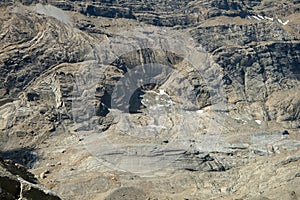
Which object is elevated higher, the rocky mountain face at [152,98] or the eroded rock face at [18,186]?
the eroded rock face at [18,186]

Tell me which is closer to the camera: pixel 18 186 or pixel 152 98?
pixel 18 186

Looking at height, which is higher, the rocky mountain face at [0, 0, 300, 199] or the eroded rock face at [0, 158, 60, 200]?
the eroded rock face at [0, 158, 60, 200]

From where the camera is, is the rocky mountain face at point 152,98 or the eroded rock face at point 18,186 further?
the rocky mountain face at point 152,98

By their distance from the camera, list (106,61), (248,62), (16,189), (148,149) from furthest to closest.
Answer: (248,62)
(106,61)
(148,149)
(16,189)

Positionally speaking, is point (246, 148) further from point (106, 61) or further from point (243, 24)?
point (243, 24)

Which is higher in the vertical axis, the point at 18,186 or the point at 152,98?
the point at 18,186

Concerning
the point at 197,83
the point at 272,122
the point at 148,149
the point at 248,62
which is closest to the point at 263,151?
the point at 148,149

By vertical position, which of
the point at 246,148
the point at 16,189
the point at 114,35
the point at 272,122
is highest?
the point at 16,189

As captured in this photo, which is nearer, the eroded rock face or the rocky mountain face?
the eroded rock face
